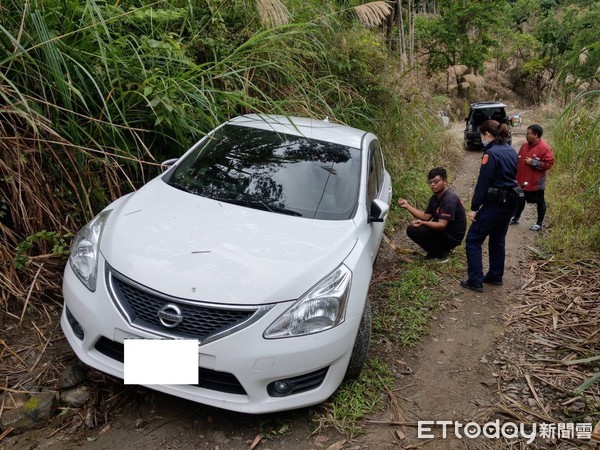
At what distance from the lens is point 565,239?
200 inches

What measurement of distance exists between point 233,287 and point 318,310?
1.48 feet

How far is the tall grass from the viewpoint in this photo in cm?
482

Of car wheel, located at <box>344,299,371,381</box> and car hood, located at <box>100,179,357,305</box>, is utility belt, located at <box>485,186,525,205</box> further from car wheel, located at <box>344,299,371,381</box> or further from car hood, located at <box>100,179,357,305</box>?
car wheel, located at <box>344,299,371,381</box>

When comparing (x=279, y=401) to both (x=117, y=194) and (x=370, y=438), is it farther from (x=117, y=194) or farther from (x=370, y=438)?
(x=117, y=194)

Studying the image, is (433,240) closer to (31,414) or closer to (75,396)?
(75,396)

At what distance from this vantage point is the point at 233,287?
2.06 metres

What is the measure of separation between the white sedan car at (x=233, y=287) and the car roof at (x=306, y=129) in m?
0.73

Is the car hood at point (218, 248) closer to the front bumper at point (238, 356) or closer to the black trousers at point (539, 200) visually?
the front bumper at point (238, 356)

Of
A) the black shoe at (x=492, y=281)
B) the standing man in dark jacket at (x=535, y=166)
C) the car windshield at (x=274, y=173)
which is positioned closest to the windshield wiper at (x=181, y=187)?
the car windshield at (x=274, y=173)

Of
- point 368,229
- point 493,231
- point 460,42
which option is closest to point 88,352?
point 368,229

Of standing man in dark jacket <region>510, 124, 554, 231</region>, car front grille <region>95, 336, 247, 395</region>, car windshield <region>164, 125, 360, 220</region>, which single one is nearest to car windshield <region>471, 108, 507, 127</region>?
standing man in dark jacket <region>510, 124, 554, 231</region>

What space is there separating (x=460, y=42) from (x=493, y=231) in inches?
862

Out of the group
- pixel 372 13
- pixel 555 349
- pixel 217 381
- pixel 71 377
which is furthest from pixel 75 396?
pixel 372 13

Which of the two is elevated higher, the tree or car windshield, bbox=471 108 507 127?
the tree
